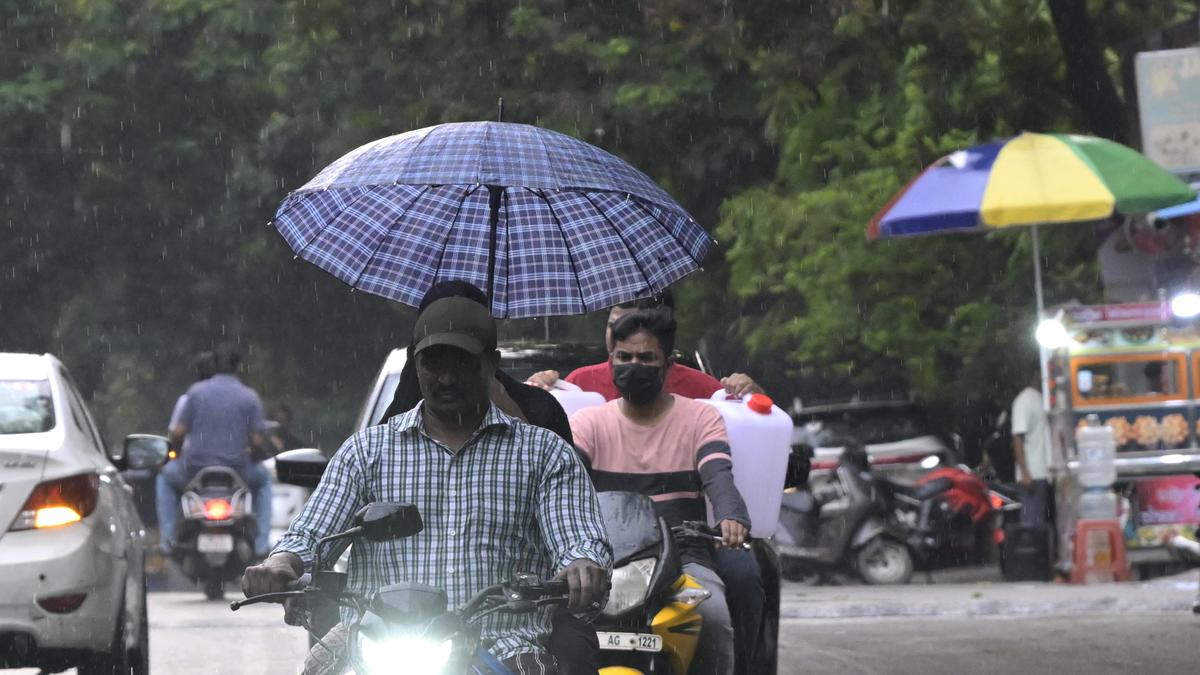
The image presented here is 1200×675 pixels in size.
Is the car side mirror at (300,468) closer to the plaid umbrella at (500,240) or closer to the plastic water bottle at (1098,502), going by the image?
the plaid umbrella at (500,240)

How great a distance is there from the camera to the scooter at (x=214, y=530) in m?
17.3

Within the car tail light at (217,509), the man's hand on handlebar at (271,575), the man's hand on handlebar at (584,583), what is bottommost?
the car tail light at (217,509)

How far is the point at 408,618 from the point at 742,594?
3.25 meters

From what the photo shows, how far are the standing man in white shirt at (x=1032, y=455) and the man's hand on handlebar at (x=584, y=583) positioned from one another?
14026 millimetres

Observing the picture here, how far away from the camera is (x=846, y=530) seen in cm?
1862

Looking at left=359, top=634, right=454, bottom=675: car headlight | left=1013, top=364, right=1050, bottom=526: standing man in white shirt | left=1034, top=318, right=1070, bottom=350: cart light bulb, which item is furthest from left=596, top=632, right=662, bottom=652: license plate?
left=1013, top=364, right=1050, bottom=526: standing man in white shirt

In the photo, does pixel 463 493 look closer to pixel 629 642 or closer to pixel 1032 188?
pixel 629 642

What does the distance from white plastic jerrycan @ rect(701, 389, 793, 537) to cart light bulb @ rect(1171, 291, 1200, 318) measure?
936 centimetres

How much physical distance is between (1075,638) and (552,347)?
4474 mm

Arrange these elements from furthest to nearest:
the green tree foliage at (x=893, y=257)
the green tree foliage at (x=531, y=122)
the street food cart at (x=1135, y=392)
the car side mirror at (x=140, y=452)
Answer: the green tree foliage at (x=893, y=257), the green tree foliage at (x=531, y=122), the street food cart at (x=1135, y=392), the car side mirror at (x=140, y=452)

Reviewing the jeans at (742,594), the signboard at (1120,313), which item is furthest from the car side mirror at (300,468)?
the signboard at (1120,313)

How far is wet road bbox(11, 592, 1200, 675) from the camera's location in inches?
468

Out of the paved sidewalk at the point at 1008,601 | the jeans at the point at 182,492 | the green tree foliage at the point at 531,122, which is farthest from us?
the green tree foliage at the point at 531,122

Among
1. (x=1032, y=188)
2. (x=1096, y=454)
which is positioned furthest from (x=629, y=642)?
(x=1096, y=454)
